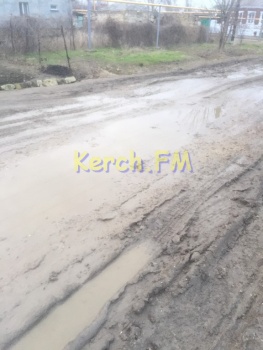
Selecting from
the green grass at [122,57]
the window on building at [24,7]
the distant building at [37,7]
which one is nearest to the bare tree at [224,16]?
the green grass at [122,57]

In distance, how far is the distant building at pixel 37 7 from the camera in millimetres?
20016

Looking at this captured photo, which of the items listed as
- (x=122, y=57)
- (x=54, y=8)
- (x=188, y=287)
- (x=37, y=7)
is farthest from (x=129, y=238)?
(x=54, y=8)

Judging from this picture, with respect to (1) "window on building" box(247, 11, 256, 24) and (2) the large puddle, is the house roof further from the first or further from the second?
(2) the large puddle

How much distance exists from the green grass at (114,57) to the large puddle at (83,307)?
12.1 m

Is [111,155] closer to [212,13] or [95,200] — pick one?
[95,200]

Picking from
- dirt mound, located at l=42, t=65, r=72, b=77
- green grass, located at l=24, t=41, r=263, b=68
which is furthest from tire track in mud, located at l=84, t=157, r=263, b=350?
green grass, located at l=24, t=41, r=263, b=68

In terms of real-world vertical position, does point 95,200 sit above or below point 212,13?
below

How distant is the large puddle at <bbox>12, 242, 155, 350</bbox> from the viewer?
2885mm

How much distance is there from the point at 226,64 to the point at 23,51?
33.7 feet

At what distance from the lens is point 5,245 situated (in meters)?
3.94

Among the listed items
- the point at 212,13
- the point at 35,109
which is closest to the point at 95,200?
the point at 35,109

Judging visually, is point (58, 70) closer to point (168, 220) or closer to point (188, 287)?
point (168, 220)

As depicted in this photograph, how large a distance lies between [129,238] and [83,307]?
1129 mm

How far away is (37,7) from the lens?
73.2 feet
